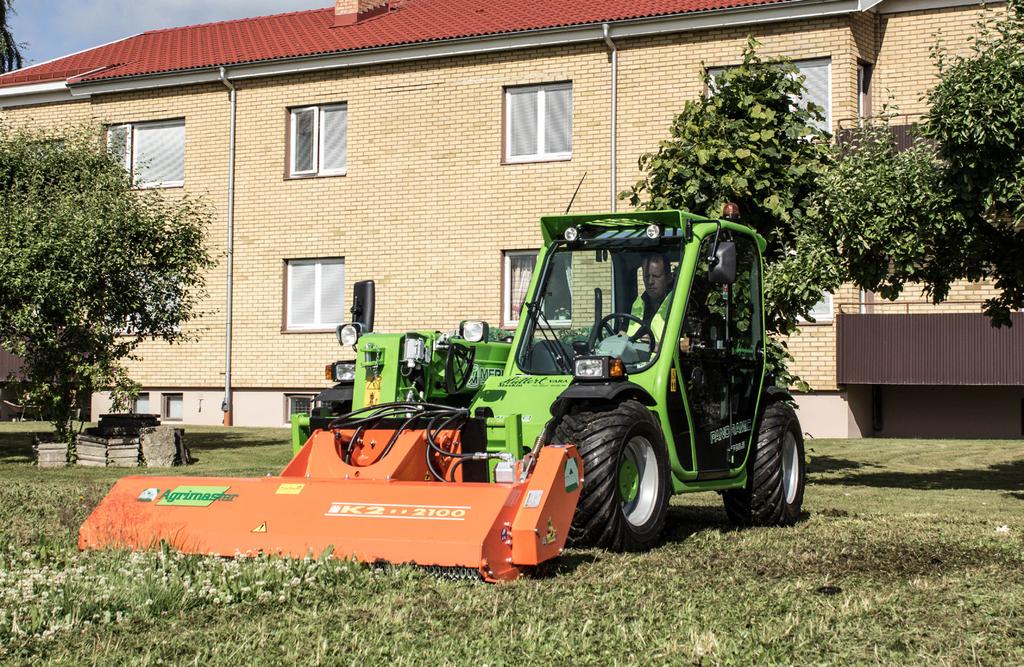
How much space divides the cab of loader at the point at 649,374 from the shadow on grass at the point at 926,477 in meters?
4.87

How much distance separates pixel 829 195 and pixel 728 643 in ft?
30.6

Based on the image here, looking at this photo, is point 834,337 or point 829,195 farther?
point 834,337

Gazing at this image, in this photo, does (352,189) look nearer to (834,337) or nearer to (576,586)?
(834,337)

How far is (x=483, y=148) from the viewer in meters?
24.1

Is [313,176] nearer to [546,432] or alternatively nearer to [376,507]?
[546,432]

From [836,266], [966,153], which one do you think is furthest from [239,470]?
[966,153]

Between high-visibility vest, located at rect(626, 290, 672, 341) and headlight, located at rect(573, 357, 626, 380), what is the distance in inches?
24.0

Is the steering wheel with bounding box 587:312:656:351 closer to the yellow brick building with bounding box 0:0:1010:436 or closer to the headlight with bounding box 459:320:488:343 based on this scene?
the headlight with bounding box 459:320:488:343

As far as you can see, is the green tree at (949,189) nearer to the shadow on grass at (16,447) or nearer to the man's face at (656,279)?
the man's face at (656,279)

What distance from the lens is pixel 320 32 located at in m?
27.3

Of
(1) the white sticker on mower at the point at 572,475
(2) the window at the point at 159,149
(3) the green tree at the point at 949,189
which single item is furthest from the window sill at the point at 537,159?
(1) the white sticker on mower at the point at 572,475

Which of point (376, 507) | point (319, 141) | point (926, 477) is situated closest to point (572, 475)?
point (376, 507)

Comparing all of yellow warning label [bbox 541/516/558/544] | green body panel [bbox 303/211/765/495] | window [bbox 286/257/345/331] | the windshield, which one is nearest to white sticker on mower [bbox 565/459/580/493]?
yellow warning label [bbox 541/516/558/544]

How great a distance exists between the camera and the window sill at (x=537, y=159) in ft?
77.2
